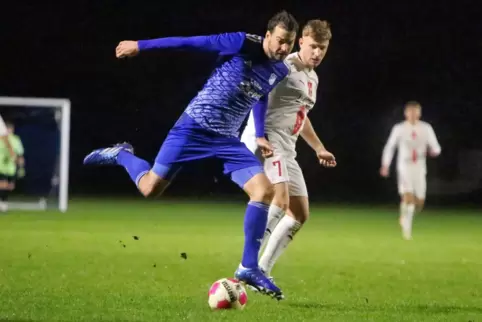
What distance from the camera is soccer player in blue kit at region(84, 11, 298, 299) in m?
7.18

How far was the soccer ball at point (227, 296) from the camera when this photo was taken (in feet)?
22.7

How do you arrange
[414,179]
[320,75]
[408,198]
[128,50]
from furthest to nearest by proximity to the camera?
[320,75] < [414,179] < [408,198] < [128,50]

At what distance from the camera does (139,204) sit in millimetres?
23031

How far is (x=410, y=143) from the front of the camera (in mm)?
15883

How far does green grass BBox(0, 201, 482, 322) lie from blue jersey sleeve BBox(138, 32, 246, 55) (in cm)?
175

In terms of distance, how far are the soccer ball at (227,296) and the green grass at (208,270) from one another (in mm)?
80

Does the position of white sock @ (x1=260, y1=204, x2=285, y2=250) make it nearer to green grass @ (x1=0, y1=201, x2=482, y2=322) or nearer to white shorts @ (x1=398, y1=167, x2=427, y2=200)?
green grass @ (x1=0, y1=201, x2=482, y2=322)

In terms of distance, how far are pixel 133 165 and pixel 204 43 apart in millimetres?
1337

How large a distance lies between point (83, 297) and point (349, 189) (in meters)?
22.6

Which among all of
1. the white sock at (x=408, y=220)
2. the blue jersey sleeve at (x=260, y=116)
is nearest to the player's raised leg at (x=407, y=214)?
the white sock at (x=408, y=220)

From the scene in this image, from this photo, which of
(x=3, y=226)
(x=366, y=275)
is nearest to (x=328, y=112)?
(x=3, y=226)

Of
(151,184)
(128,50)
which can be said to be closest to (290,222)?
(151,184)

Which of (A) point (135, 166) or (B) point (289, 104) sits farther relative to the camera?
(B) point (289, 104)

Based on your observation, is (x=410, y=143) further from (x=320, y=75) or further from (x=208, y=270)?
(x=320, y=75)
